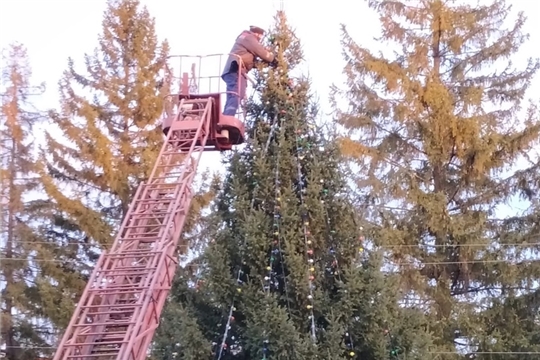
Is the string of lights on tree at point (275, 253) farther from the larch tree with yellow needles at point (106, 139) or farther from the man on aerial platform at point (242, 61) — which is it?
the larch tree with yellow needles at point (106, 139)

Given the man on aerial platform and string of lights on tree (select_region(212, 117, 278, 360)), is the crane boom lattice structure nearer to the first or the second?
the man on aerial platform

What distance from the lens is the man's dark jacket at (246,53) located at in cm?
975

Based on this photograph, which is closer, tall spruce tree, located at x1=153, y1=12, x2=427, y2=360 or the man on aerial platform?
tall spruce tree, located at x1=153, y1=12, x2=427, y2=360

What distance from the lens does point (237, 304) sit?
8789mm

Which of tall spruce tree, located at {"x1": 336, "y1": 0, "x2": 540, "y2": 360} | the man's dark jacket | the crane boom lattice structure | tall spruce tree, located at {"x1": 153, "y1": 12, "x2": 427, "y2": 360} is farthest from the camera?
tall spruce tree, located at {"x1": 336, "y1": 0, "x2": 540, "y2": 360}

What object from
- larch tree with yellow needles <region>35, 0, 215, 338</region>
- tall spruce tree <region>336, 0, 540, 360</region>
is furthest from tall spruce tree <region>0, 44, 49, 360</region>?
tall spruce tree <region>336, 0, 540, 360</region>

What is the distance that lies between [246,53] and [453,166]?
293 inches

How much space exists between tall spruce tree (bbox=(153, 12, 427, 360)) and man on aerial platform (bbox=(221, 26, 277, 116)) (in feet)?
1.69

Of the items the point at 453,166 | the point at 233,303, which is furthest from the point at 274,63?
the point at 453,166

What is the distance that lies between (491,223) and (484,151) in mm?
1711

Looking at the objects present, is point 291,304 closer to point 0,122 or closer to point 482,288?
point 482,288

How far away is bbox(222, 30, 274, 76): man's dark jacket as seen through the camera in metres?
9.75

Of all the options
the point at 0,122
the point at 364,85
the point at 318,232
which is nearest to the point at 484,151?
the point at 364,85

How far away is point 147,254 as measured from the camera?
26.7 ft
